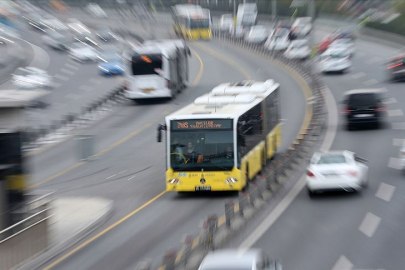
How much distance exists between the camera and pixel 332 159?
2412 cm

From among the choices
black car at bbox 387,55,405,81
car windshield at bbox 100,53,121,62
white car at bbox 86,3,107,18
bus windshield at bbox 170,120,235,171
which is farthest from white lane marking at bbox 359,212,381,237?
white car at bbox 86,3,107,18

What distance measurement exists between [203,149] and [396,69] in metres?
32.0

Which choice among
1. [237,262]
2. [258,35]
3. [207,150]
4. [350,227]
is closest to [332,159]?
[207,150]

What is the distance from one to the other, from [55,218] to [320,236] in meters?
8.31

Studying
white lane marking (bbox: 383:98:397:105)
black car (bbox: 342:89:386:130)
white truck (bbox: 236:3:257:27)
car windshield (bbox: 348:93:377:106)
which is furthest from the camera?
white truck (bbox: 236:3:257:27)

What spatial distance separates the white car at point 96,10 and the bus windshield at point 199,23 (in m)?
22.1

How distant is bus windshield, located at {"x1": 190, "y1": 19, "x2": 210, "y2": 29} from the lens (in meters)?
92.1

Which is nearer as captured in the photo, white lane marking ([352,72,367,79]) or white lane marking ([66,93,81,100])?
white lane marking ([66,93,81,100])

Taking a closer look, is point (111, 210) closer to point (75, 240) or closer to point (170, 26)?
point (75, 240)

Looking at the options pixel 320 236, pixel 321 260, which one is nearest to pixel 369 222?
pixel 320 236

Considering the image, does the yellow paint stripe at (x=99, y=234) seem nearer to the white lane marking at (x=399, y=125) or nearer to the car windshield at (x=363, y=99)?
the car windshield at (x=363, y=99)

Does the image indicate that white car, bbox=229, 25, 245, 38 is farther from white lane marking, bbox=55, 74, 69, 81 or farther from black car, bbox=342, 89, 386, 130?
black car, bbox=342, 89, 386, 130

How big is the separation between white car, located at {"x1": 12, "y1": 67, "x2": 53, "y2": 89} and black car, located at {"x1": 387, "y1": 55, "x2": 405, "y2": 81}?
23685 millimetres

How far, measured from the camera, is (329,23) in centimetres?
9700
